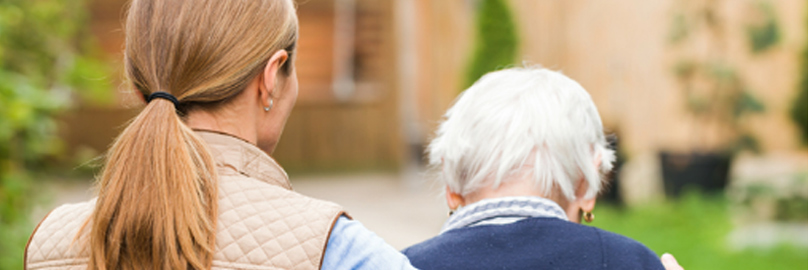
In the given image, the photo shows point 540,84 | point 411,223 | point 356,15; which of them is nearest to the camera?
point 540,84

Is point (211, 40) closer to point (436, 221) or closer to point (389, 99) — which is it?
point (436, 221)

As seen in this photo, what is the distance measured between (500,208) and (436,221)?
6.30 metres

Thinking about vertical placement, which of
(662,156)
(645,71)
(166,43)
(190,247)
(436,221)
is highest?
(166,43)

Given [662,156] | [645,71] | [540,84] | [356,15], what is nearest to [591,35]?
[645,71]

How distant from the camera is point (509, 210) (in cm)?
159

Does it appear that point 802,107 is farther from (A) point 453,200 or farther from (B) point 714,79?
(A) point 453,200

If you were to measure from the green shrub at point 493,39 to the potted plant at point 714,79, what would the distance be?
1.79 metres

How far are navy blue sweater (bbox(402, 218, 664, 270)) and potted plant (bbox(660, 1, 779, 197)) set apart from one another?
7370mm

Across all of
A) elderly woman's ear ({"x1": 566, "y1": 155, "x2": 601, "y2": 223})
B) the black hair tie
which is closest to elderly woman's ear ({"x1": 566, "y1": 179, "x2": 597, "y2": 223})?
elderly woman's ear ({"x1": 566, "y1": 155, "x2": 601, "y2": 223})

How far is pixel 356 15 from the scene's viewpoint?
12.4 metres

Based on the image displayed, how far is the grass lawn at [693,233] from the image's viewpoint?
210 inches

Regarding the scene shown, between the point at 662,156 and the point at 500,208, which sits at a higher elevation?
the point at 500,208

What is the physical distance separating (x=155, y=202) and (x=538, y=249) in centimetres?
74

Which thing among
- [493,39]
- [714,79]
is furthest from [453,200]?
[714,79]
